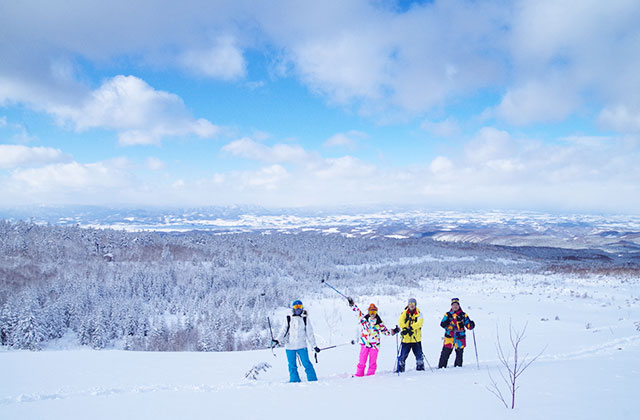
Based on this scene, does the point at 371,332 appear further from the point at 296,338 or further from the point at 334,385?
the point at 296,338

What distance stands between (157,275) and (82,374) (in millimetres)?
35884

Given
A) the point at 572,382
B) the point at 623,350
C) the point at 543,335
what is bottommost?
the point at 543,335

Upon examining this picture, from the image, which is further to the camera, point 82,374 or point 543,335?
point 543,335

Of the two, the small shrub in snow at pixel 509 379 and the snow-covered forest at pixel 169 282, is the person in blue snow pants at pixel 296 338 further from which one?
the snow-covered forest at pixel 169 282

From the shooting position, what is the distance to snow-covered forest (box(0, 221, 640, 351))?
21891mm

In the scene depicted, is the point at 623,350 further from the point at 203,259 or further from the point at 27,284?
the point at 203,259

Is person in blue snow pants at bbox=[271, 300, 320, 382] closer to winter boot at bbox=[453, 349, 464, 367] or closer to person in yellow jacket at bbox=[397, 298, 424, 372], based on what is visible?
person in yellow jacket at bbox=[397, 298, 424, 372]

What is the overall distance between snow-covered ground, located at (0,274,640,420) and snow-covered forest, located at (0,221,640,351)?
892 cm

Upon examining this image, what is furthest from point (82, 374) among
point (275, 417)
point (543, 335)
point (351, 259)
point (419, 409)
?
point (351, 259)

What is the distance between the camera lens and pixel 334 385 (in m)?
6.50

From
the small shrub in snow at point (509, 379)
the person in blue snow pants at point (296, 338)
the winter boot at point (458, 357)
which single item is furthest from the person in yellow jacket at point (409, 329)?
the person in blue snow pants at point (296, 338)

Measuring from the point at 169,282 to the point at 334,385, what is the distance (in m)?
38.9

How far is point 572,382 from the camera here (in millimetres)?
6250

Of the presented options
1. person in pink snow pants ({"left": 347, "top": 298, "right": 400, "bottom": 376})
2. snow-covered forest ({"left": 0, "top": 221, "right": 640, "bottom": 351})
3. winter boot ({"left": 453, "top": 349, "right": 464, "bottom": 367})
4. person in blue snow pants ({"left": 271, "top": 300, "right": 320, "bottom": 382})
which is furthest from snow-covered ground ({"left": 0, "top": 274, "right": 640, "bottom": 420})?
snow-covered forest ({"left": 0, "top": 221, "right": 640, "bottom": 351})
